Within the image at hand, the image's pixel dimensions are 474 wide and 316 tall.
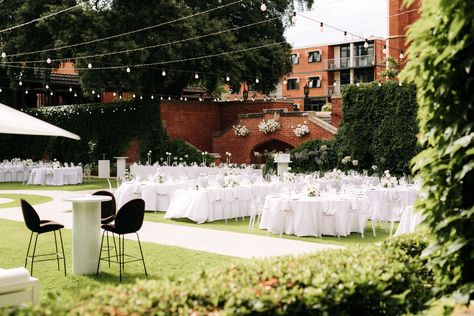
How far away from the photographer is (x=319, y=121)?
78.2 ft

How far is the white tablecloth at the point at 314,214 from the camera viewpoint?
1065 centimetres

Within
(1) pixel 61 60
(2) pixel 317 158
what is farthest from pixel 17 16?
(2) pixel 317 158

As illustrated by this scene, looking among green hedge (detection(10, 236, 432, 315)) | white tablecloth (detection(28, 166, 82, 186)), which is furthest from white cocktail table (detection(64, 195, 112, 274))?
white tablecloth (detection(28, 166, 82, 186))

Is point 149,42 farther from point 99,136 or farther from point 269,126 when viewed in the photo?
point 99,136

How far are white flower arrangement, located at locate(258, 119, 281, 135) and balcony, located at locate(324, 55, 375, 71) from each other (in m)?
25.8

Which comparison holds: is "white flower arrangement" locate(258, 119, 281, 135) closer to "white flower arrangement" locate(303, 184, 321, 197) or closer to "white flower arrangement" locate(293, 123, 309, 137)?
"white flower arrangement" locate(293, 123, 309, 137)

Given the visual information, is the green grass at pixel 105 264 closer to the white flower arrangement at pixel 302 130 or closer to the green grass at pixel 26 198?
the green grass at pixel 26 198

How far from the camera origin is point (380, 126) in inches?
752

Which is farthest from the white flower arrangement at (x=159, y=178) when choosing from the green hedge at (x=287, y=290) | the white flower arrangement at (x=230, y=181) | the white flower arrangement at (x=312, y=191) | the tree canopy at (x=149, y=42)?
the green hedge at (x=287, y=290)

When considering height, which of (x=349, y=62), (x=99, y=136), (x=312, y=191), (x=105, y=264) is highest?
(x=349, y=62)

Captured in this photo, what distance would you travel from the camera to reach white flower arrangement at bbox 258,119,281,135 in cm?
2509

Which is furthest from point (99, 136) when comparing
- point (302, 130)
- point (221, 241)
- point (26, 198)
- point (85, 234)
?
point (85, 234)

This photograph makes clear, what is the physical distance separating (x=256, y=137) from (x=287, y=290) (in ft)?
74.3

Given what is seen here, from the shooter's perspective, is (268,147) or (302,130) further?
(268,147)
